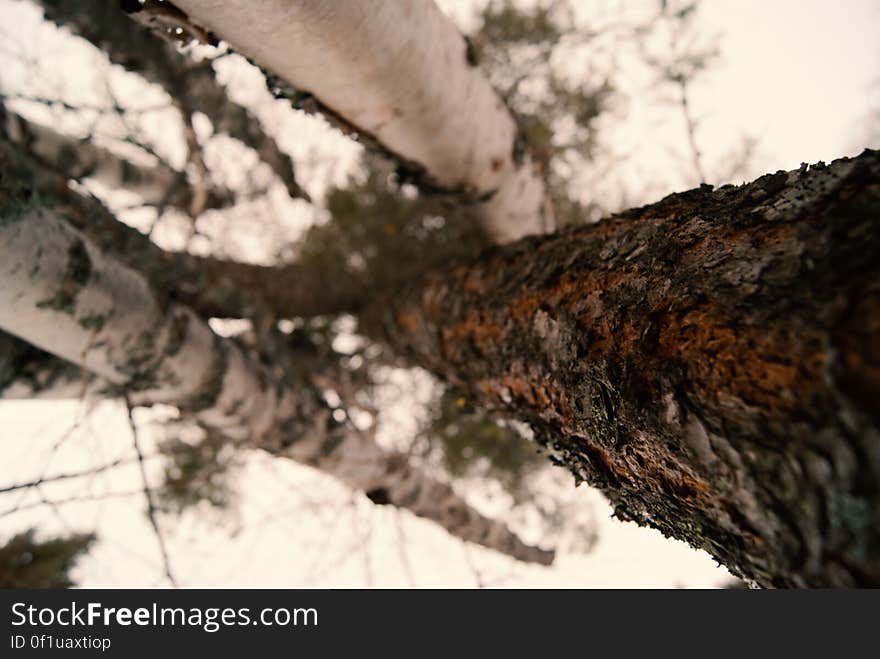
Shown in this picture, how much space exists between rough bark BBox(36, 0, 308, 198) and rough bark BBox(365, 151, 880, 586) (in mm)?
1384

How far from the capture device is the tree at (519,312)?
41 cm

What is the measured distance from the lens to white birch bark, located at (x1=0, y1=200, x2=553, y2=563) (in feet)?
3.09

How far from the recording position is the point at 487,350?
1.19 meters

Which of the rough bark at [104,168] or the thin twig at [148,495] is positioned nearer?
the thin twig at [148,495]

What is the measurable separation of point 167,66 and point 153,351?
1148 mm

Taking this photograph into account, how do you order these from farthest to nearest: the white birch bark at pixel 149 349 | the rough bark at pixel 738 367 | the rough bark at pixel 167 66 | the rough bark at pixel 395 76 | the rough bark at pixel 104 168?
the rough bark at pixel 104 168
the rough bark at pixel 167 66
the white birch bark at pixel 149 349
the rough bark at pixel 395 76
the rough bark at pixel 738 367

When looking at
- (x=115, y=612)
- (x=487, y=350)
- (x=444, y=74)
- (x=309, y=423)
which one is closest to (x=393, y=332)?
(x=309, y=423)

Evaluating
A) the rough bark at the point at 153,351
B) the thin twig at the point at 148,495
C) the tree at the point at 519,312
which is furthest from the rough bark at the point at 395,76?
the thin twig at the point at 148,495

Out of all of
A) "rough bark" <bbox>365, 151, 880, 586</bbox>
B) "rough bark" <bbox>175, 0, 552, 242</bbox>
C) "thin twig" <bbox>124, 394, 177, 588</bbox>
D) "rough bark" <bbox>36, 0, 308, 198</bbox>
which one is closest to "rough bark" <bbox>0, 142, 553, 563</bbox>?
"thin twig" <bbox>124, 394, 177, 588</bbox>

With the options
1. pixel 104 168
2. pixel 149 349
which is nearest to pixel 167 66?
pixel 104 168

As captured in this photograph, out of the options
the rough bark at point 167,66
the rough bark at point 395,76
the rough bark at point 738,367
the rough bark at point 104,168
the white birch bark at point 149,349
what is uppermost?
the rough bark at point 104,168

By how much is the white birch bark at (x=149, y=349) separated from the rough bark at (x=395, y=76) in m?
0.56

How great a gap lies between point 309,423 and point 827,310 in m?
1.72

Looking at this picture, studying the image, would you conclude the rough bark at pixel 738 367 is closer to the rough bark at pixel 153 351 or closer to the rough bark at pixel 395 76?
the rough bark at pixel 395 76
